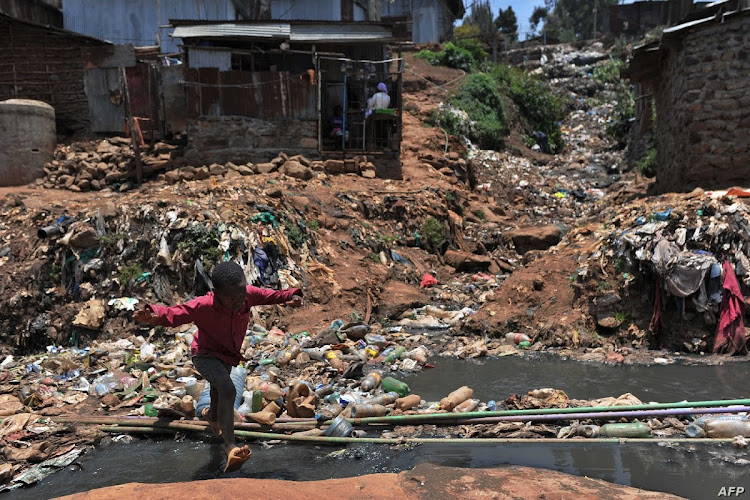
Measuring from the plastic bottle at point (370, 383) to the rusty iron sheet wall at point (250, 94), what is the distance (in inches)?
339

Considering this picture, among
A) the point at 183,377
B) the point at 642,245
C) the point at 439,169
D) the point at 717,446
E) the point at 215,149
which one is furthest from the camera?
the point at 439,169

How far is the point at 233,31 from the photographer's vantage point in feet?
42.1

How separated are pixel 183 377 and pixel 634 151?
50.2 ft

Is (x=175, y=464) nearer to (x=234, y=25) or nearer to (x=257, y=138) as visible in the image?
(x=257, y=138)

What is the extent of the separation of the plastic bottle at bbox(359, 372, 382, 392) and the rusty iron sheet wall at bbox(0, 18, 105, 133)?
44.0 feet

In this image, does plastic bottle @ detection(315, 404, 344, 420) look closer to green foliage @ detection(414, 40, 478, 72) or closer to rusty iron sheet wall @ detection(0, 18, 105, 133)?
rusty iron sheet wall @ detection(0, 18, 105, 133)

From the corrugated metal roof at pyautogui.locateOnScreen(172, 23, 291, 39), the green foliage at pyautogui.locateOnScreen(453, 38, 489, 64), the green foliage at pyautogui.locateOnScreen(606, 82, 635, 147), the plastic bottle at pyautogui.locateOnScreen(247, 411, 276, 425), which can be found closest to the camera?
the plastic bottle at pyautogui.locateOnScreen(247, 411, 276, 425)

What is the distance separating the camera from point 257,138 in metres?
12.9

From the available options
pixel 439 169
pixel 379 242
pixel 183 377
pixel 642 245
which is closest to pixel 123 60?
pixel 439 169

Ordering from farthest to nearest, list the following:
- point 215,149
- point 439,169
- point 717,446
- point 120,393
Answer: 1. point 439,169
2. point 215,149
3. point 120,393
4. point 717,446

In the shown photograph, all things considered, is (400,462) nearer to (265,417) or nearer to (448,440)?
(448,440)

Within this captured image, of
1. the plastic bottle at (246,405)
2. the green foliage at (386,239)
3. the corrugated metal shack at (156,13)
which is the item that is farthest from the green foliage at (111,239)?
the corrugated metal shack at (156,13)

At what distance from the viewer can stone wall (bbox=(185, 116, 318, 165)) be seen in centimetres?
1281

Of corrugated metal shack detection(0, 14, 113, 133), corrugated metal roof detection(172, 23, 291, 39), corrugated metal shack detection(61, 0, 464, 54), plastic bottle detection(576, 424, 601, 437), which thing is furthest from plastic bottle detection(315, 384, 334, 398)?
corrugated metal shack detection(61, 0, 464, 54)
